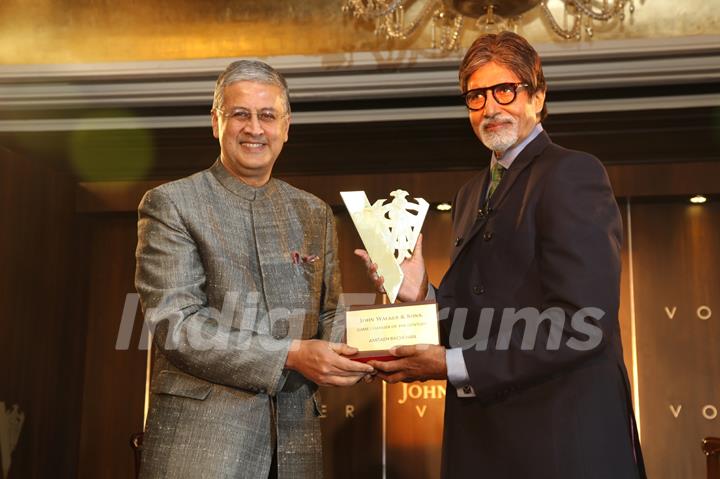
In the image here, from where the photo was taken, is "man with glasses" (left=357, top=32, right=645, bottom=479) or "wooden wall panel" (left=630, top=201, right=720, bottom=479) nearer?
"man with glasses" (left=357, top=32, right=645, bottom=479)

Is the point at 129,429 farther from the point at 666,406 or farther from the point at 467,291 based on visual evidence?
the point at 467,291

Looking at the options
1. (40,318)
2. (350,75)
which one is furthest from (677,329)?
(40,318)

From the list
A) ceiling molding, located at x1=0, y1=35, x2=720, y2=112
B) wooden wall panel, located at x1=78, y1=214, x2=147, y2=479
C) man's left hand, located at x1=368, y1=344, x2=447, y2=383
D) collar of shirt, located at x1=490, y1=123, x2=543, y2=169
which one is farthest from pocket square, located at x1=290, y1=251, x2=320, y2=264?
wooden wall panel, located at x1=78, y1=214, x2=147, y2=479

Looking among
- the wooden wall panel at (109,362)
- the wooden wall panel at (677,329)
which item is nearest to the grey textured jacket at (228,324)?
the wooden wall panel at (677,329)

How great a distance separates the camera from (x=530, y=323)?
2.01 metres

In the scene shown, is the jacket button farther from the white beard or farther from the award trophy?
the white beard

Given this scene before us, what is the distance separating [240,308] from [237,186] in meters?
0.35

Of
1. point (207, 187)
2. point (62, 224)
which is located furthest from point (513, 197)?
point (62, 224)

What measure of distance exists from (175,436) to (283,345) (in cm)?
33

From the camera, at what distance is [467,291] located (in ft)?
7.18

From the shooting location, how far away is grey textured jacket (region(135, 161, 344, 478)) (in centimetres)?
214

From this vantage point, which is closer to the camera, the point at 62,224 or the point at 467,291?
the point at 467,291

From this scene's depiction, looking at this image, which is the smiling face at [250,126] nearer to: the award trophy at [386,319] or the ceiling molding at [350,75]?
the award trophy at [386,319]

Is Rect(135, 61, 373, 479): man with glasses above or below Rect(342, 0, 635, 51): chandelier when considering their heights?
below
